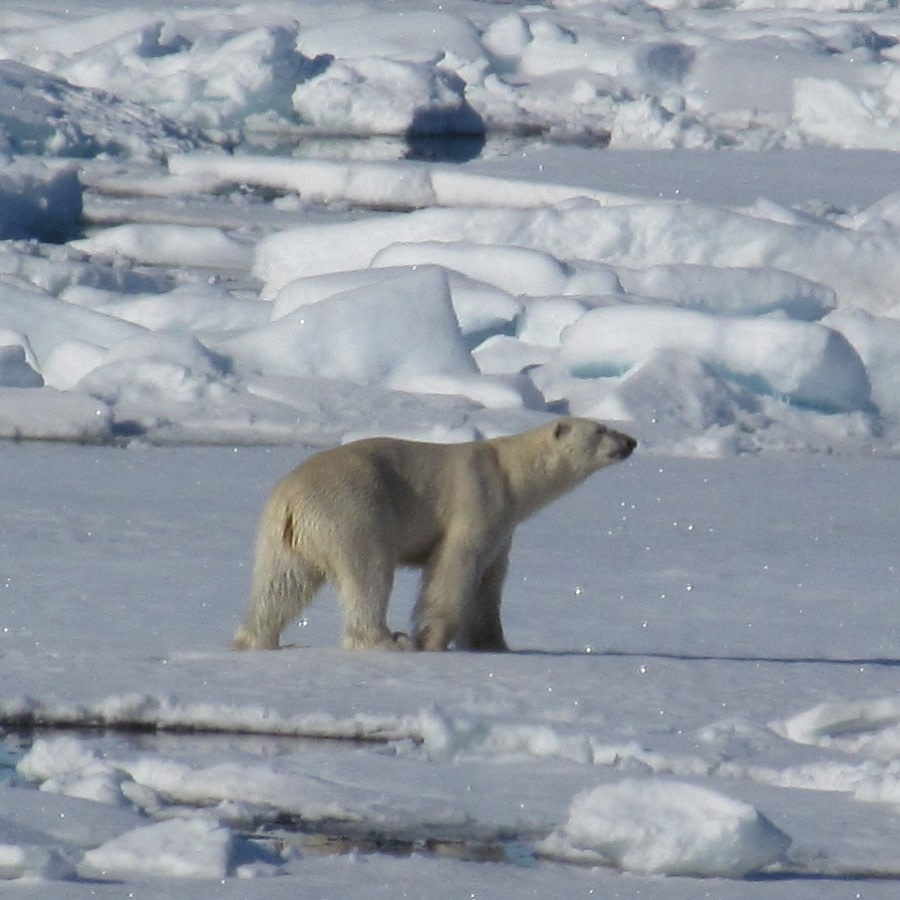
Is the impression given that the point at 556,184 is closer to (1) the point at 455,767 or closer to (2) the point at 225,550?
(2) the point at 225,550

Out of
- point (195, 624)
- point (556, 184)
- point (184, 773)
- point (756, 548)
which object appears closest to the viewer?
point (184, 773)

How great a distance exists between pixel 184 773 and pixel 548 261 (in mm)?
7052

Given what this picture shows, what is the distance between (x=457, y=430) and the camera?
24.1 feet

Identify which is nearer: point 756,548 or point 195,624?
point 195,624

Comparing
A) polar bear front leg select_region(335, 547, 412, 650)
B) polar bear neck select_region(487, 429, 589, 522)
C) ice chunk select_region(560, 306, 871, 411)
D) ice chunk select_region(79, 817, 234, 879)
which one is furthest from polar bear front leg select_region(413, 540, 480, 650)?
ice chunk select_region(560, 306, 871, 411)

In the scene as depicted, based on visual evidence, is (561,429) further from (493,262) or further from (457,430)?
(493,262)

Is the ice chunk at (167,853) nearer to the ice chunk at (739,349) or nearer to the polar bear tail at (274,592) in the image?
the polar bear tail at (274,592)

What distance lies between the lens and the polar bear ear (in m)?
4.38

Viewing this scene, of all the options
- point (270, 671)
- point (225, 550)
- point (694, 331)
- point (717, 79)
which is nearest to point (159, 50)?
point (717, 79)

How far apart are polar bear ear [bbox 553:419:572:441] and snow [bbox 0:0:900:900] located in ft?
1.70

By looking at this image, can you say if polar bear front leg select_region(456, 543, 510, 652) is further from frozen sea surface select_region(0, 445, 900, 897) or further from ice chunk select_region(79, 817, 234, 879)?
ice chunk select_region(79, 817, 234, 879)

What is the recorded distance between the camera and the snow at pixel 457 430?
292 cm

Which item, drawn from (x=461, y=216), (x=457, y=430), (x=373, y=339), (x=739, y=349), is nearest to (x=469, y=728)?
(x=457, y=430)

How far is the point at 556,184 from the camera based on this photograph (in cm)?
1344
